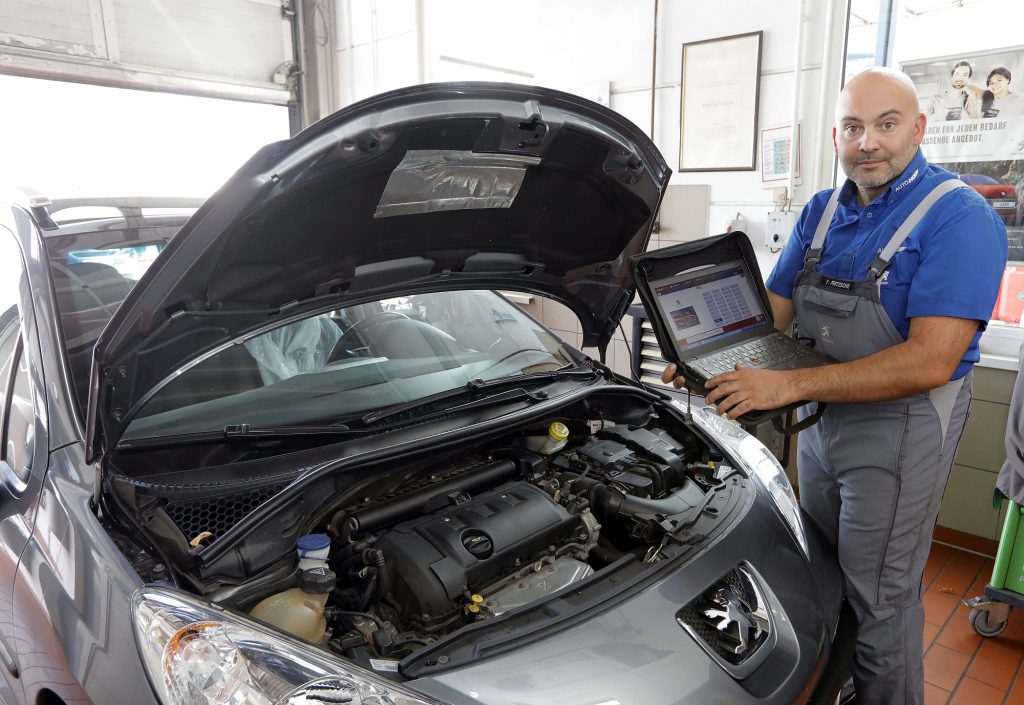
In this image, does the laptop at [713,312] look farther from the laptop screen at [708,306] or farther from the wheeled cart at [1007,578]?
the wheeled cart at [1007,578]

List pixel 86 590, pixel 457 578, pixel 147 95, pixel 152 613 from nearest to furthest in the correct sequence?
pixel 152 613 < pixel 86 590 < pixel 457 578 < pixel 147 95

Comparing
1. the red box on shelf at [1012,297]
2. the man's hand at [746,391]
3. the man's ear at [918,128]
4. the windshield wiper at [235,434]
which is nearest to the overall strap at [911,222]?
the man's ear at [918,128]

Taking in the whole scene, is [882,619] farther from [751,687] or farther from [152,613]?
[152,613]

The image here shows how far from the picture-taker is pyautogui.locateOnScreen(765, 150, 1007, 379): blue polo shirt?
156 centimetres

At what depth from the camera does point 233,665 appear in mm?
975

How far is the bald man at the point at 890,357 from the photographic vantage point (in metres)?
1.58

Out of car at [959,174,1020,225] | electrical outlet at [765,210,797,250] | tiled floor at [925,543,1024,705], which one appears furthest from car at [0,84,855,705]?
car at [959,174,1020,225]

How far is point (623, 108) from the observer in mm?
3826

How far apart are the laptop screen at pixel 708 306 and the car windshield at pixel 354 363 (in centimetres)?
44

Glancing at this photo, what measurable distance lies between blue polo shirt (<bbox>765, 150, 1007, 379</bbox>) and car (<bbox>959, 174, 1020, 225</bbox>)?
1.40 m

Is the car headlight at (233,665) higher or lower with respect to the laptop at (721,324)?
lower

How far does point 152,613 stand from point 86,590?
0.67 feet

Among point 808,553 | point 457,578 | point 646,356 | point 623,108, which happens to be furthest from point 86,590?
point 623,108

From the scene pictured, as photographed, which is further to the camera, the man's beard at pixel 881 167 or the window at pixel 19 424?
the man's beard at pixel 881 167
